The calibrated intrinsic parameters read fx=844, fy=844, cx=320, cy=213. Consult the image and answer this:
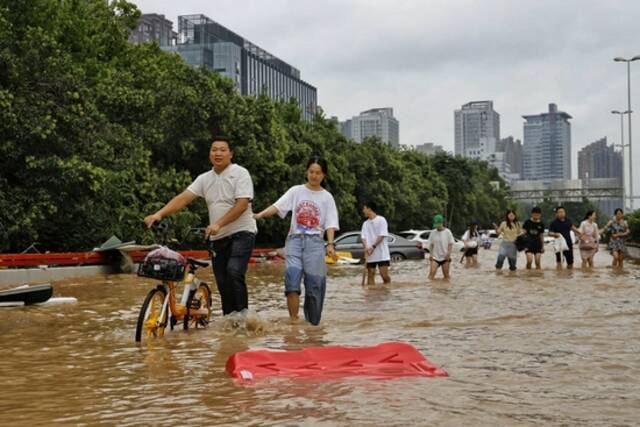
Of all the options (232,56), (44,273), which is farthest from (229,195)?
(232,56)

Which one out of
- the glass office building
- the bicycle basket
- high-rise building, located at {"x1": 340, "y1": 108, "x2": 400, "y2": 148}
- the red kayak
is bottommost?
the red kayak

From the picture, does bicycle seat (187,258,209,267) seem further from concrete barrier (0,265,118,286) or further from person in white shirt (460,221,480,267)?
person in white shirt (460,221,480,267)

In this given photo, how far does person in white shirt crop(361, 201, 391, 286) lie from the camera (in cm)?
1544

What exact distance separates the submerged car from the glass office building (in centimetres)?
8507

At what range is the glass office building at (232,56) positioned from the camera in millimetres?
121938

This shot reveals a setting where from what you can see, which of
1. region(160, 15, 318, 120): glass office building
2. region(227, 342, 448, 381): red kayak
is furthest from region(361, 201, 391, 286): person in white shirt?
region(160, 15, 318, 120): glass office building

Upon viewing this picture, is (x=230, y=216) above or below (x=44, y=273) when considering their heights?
above

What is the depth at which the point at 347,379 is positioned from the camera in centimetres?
551

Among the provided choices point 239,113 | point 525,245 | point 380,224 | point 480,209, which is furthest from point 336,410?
point 480,209

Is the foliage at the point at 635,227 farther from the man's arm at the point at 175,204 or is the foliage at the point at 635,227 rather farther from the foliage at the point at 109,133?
the man's arm at the point at 175,204

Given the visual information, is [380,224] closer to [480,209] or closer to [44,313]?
[44,313]

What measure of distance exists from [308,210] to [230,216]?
3.77ft

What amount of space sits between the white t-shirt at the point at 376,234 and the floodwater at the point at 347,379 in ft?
10.7

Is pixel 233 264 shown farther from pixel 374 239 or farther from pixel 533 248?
pixel 533 248
